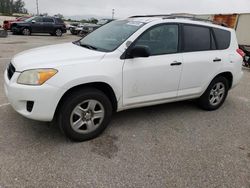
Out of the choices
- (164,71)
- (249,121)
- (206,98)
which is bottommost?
(249,121)

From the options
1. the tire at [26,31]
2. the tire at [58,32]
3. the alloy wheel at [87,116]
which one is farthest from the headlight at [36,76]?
the tire at [58,32]

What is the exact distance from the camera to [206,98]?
176 inches

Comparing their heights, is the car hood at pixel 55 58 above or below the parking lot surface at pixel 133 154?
above

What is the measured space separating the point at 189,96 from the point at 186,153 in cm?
132

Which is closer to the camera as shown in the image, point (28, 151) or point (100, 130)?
point (28, 151)

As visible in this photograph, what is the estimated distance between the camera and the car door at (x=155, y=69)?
3.34 metres

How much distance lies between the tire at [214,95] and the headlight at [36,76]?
289cm

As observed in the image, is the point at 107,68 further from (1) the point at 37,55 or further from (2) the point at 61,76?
(1) the point at 37,55

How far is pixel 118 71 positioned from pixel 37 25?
63.3 ft

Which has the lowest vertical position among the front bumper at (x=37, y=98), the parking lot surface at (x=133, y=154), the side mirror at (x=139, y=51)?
the parking lot surface at (x=133, y=154)

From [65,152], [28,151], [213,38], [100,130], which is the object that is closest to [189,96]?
[213,38]

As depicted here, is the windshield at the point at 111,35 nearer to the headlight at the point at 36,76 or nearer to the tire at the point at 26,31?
the headlight at the point at 36,76

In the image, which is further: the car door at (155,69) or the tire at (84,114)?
the car door at (155,69)

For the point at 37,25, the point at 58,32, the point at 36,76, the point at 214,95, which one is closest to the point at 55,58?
the point at 36,76
